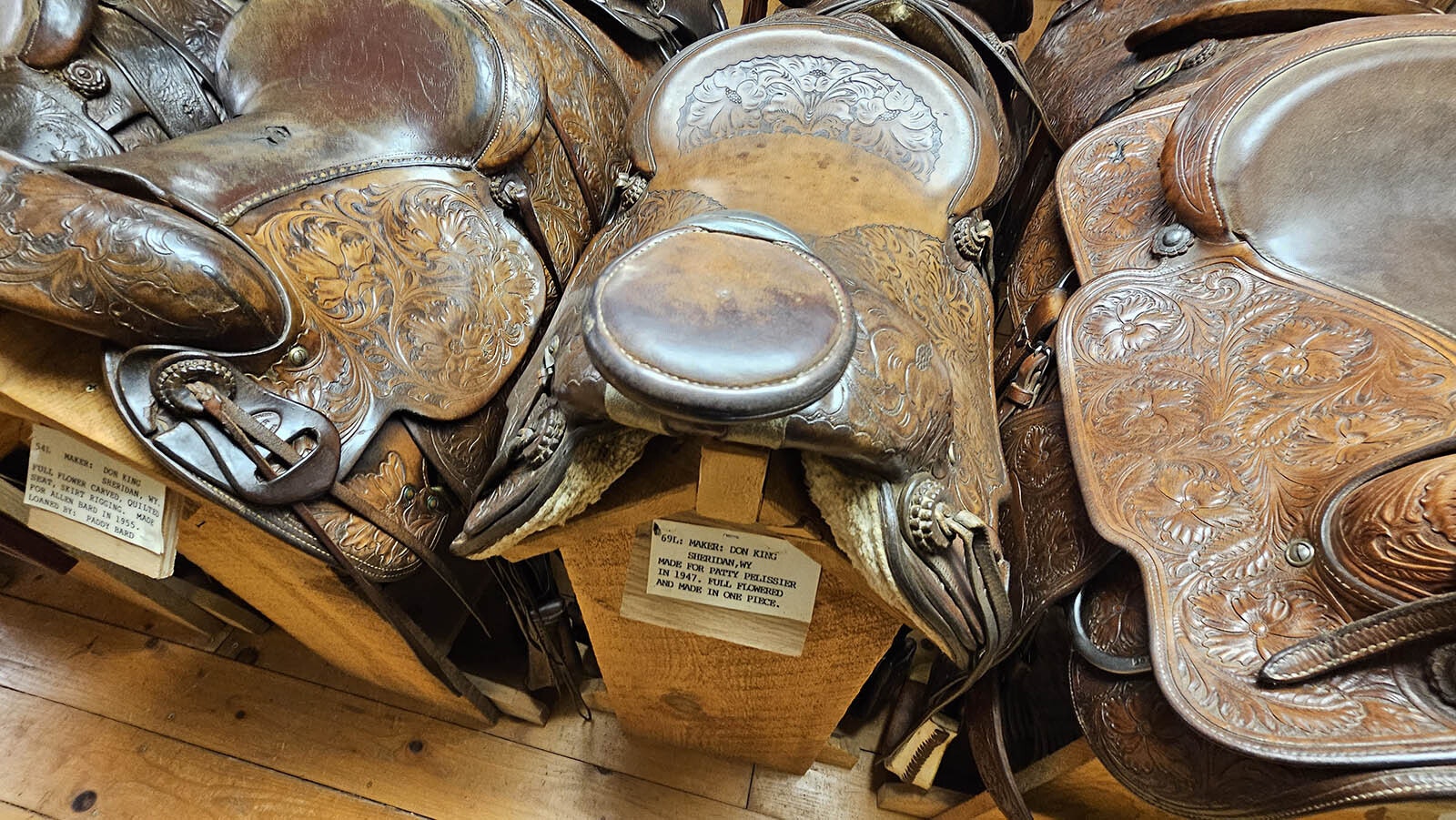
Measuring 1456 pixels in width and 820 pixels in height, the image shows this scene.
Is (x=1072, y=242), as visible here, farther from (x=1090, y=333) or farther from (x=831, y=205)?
(x=831, y=205)

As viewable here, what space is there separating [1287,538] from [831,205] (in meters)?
0.55

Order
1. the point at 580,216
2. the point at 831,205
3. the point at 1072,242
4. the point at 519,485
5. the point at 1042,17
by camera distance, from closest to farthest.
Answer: the point at 519,485
the point at 831,205
the point at 1072,242
the point at 580,216
the point at 1042,17

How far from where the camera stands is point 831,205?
729 millimetres

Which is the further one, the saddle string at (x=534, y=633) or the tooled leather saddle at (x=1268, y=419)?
the saddle string at (x=534, y=633)

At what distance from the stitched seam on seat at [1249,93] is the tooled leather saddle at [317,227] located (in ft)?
2.42

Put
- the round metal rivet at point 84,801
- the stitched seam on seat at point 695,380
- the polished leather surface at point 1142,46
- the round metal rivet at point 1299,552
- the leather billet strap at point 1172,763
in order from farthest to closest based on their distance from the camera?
the round metal rivet at point 84,801 < the polished leather surface at point 1142,46 < the round metal rivet at point 1299,552 < the leather billet strap at point 1172,763 < the stitched seam on seat at point 695,380

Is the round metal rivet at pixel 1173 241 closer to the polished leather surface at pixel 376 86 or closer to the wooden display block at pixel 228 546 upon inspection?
the polished leather surface at pixel 376 86

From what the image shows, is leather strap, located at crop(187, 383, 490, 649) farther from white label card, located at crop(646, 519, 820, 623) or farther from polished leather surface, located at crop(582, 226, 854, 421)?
polished leather surface, located at crop(582, 226, 854, 421)

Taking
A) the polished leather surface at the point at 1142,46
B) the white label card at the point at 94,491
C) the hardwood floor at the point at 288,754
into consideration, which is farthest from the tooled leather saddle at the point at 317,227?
the polished leather surface at the point at 1142,46

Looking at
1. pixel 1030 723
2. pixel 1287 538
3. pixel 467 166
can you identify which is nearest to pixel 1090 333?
pixel 1287 538

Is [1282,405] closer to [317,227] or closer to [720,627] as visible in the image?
[720,627]

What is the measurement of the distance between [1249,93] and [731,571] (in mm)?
835

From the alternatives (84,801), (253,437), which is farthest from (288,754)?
(253,437)

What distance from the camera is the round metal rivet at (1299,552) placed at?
600 mm
